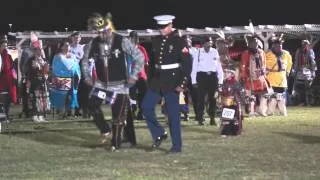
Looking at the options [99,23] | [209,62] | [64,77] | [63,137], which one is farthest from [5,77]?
[99,23]

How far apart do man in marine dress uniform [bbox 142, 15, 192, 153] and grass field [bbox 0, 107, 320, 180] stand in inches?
22.8

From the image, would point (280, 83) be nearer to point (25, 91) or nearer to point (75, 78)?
point (75, 78)

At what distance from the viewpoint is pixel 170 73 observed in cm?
1114

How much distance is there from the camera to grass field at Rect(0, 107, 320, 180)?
30.1 feet

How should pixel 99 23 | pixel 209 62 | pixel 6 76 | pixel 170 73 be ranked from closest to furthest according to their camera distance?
pixel 170 73, pixel 99 23, pixel 209 62, pixel 6 76

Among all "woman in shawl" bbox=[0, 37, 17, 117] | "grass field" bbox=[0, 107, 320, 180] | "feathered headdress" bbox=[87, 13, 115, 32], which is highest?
"feathered headdress" bbox=[87, 13, 115, 32]

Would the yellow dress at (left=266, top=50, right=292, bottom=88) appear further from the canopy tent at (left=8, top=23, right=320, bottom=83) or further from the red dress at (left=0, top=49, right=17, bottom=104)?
the red dress at (left=0, top=49, right=17, bottom=104)

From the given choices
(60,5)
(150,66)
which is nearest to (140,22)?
(60,5)

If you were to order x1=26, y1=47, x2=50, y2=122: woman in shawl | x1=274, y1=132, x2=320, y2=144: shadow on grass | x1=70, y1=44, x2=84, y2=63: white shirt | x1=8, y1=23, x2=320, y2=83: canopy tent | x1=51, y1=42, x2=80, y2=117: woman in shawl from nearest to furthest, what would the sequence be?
x1=274, y1=132, x2=320, y2=144: shadow on grass → x1=26, y1=47, x2=50, y2=122: woman in shawl → x1=51, y1=42, x2=80, y2=117: woman in shawl → x1=70, y1=44, x2=84, y2=63: white shirt → x1=8, y1=23, x2=320, y2=83: canopy tent

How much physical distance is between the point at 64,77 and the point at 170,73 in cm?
768

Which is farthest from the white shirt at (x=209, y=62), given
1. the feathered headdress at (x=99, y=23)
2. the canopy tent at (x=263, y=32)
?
the canopy tent at (x=263, y=32)

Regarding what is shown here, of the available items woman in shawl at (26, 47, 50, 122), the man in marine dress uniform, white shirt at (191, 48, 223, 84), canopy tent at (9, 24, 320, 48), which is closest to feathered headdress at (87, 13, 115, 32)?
the man in marine dress uniform

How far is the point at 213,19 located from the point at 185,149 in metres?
35.9

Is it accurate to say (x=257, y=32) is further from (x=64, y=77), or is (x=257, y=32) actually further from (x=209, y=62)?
(x=64, y=77)
